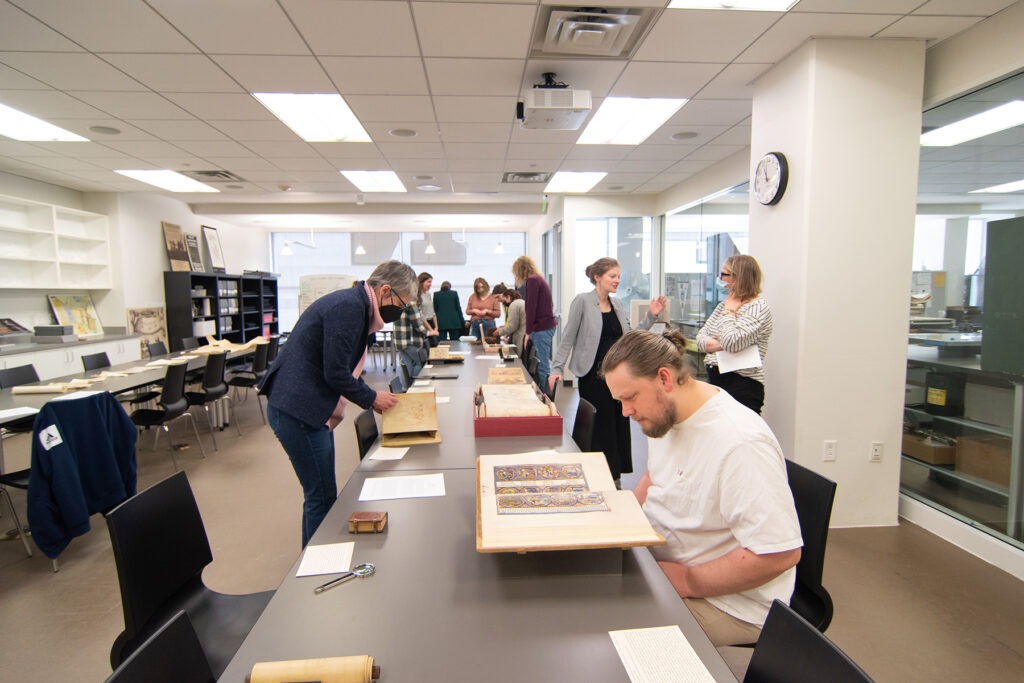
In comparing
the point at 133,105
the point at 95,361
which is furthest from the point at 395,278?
the point at 95,361

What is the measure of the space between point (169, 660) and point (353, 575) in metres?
0.37

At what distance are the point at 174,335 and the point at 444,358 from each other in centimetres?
586

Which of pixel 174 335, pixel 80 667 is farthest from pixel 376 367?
pixel 80 667

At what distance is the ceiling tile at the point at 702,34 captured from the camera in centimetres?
261

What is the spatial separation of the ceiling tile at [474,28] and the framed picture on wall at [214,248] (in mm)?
8038

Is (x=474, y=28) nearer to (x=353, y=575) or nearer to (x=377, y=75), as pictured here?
(x=377, y=75)

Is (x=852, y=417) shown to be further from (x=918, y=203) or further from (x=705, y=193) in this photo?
(x=705, y=193)

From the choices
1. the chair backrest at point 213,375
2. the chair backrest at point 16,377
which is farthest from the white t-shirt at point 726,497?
Answer: the chair backrest at point 16,377

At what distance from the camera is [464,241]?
476 inches

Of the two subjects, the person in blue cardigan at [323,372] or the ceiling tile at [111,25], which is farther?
the ceiling tile at [111,25]

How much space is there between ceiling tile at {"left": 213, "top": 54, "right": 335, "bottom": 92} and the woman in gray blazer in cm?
219

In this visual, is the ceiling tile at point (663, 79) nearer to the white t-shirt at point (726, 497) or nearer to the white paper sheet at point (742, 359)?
the white paper sheet at point (742, 359)

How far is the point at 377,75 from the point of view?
3297 mm

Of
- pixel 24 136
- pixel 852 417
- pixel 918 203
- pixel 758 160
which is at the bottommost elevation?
pixel 852 417
